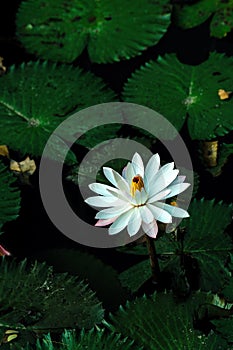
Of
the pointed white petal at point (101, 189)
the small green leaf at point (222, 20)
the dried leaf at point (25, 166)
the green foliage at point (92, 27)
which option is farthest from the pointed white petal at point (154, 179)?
the small green leaf at point (222, 20)

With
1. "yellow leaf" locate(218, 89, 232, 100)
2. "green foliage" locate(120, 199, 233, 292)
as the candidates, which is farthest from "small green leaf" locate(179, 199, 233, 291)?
"yellow leaf" locate(218, 89, 232, 100)

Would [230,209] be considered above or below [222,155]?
below

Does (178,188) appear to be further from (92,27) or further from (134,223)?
(92,27)

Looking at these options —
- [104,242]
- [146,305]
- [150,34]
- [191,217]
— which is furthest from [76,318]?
[150,34]

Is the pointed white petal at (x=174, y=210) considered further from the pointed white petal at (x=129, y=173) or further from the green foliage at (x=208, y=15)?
the green foliage at (x=208, y=15)

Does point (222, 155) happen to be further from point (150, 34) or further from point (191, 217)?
point (150, 34)
